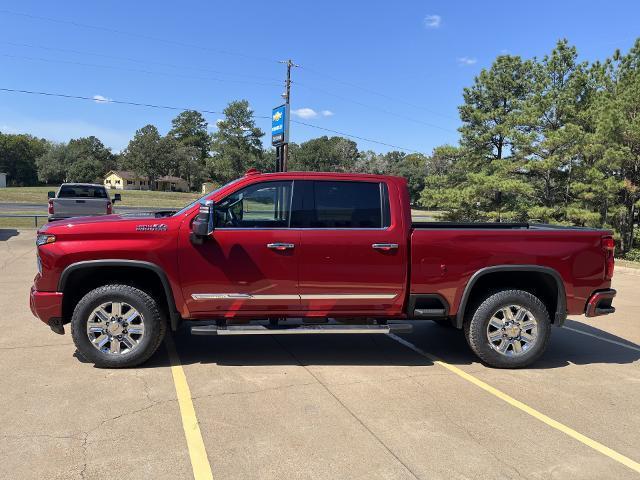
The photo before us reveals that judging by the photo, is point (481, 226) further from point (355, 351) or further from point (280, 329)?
point (280, 329)

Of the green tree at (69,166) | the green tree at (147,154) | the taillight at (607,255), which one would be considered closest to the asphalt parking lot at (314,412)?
the taillight at (607,255)

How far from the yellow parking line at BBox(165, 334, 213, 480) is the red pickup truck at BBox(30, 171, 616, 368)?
0.41 meters

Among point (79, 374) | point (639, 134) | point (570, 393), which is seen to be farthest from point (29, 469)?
point (639, 134)

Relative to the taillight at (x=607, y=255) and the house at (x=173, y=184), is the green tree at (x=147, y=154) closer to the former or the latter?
the house at (x=173, y=184)

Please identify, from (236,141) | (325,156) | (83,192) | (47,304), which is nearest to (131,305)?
(47,304)

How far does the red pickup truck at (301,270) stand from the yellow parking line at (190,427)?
0.41 metres

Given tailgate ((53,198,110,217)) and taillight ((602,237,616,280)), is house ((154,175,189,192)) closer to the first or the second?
tailgate ((53,198,110,217))

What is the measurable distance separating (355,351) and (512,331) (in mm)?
1701

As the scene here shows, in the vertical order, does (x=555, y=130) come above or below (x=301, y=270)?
above

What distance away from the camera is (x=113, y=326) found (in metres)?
4.79

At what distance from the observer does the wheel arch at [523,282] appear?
501 cm

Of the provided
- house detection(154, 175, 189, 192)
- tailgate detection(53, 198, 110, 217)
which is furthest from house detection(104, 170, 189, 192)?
tailgate detection(53, 198, 110, 217)

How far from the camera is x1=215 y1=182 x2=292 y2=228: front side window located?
487 cm

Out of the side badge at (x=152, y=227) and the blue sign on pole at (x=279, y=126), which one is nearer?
the side badge at (x=152, y=227)
